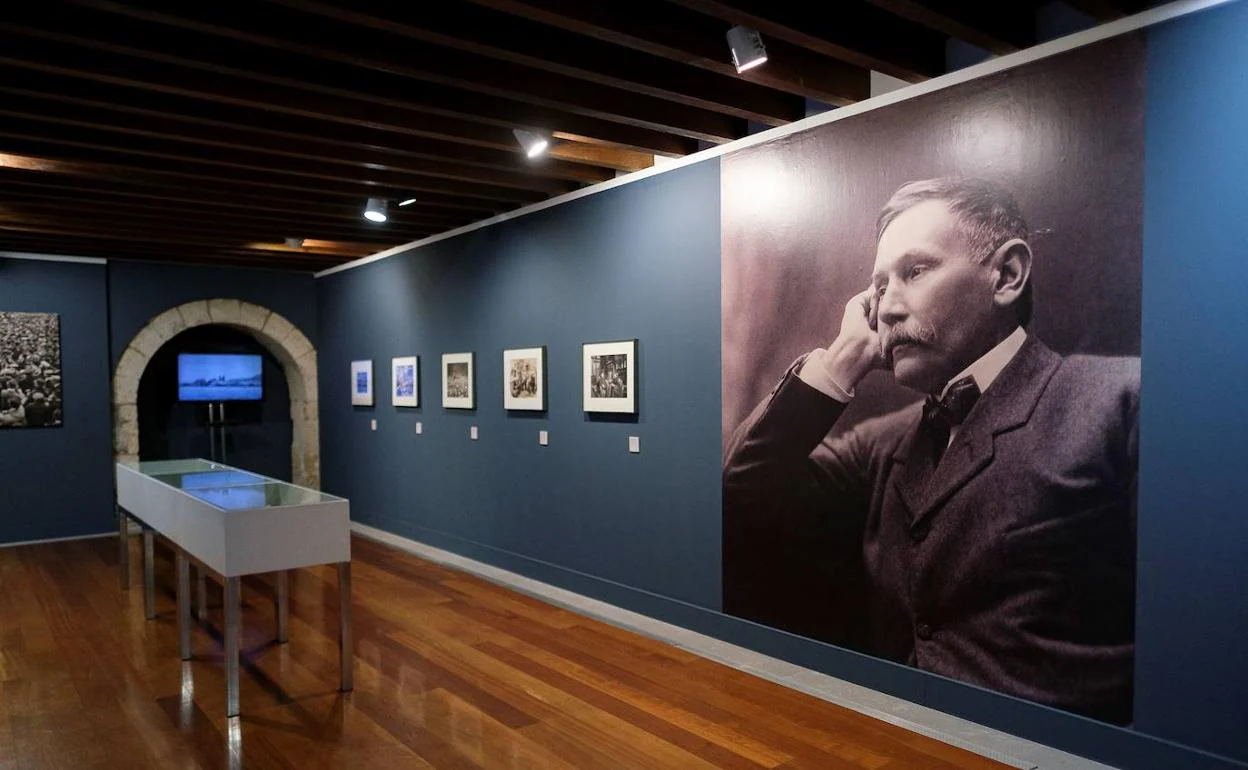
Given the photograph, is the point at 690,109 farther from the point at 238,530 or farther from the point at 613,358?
the point at 238,530

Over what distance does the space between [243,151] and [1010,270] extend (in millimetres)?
4051

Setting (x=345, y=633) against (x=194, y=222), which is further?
(x=194, y=222)

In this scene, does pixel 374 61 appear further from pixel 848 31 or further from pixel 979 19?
pixel 979 19

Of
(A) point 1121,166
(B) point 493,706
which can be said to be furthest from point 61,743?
(A) point 1121,166

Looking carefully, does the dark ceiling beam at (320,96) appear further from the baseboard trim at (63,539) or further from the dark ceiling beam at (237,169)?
the baseboard trim at (63,539)

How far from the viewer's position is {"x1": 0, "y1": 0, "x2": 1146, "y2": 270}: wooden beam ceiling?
305cm

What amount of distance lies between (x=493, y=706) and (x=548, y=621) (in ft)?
4.32

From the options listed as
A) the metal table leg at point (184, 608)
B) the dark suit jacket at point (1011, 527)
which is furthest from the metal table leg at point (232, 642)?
the dark suit jacket at point (1011, 527)

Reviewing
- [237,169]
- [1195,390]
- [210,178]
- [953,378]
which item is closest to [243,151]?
[237,169]

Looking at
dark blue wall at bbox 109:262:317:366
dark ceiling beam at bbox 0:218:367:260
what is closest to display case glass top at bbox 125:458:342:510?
dark ceiling beam at bbox 0:218:367:260

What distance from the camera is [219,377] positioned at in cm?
966

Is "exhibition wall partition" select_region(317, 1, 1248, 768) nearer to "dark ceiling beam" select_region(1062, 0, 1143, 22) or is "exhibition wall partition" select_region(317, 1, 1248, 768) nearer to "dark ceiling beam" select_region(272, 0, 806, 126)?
"dark ceiling beam" select_region(1062, 0, 1143, 22)

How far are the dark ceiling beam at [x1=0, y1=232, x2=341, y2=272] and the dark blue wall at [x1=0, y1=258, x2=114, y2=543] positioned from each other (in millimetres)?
295

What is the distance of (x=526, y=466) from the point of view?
628 centimetres
